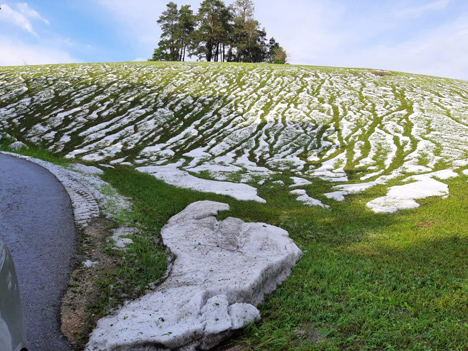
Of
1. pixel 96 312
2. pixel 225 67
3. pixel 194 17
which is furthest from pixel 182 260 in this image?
pixel 194 17

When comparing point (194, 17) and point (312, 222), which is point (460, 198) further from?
point (194, 17)

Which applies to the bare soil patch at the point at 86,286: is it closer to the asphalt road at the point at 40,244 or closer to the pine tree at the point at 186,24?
the asphalt road at the point at 40,244

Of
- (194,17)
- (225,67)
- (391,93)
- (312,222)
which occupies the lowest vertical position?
(312,222)

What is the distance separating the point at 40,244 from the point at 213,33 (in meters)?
89.3

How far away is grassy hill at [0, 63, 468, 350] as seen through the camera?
22.5ft

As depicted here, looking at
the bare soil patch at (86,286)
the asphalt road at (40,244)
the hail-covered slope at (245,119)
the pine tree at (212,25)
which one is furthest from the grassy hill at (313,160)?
the pine tree at (212,25)

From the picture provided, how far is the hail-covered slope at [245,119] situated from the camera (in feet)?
109

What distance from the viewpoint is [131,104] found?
5344 cm

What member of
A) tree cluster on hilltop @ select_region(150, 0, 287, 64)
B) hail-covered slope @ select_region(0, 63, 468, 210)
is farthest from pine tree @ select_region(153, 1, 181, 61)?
hail-covered slope @ select_region(0, 63, 468, 210)

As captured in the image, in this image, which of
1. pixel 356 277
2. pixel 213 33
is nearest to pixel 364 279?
pixel 356 277

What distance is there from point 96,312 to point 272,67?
76379 mm

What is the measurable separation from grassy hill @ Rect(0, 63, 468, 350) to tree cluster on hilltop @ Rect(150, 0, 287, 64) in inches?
744

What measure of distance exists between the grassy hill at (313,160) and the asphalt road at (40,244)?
3.30 metres

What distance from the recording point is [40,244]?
910 centimetres
